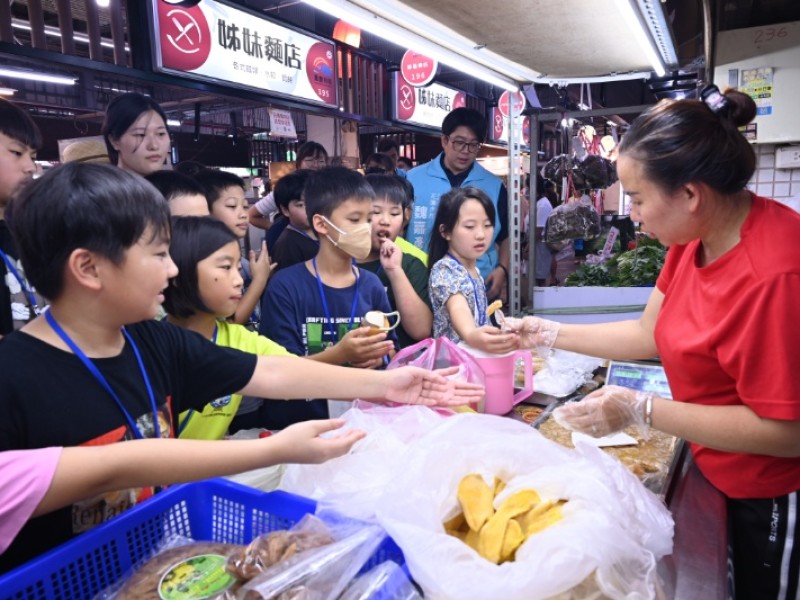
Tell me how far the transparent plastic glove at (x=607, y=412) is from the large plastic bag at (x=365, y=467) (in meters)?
0.38

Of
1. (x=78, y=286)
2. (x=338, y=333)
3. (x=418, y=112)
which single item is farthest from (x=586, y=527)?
(x=418, y=112)

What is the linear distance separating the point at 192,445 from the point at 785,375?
4.08 ft

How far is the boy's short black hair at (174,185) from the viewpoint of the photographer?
2465mm

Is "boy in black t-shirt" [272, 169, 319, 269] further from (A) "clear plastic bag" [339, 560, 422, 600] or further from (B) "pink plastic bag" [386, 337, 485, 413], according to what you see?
(A) "clear plastic bag" [339, 560, 422, 600]

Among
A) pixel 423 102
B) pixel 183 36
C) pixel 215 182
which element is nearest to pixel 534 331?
pixel 215 182

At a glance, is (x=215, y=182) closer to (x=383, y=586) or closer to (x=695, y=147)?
(x=695, y=147)

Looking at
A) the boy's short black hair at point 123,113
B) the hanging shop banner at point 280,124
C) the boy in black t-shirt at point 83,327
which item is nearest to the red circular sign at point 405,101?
the hanging shop banner at point 280,124

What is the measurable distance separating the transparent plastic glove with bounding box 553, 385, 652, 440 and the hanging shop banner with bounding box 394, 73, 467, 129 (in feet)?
23.5

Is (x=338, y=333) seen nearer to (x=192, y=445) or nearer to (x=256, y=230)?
(x=192, y=445)

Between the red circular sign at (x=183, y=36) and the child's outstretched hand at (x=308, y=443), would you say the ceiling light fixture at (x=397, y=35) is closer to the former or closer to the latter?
the child's outstretched hand at (x=308, y=443)

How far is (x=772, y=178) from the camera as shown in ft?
12.1

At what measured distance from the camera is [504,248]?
3.79 m

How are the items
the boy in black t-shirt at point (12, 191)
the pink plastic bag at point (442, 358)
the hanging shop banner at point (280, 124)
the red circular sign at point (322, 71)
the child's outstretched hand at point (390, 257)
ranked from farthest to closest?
the hanging shop banner at point (280, 124) < the red circular sign at point (322, 71) < the child's outstretched hand at point (390, 257) < the boy in black t-shirt at point (12, 191) < the pink plastic bag at point (442, 358)

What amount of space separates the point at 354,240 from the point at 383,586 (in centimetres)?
162
